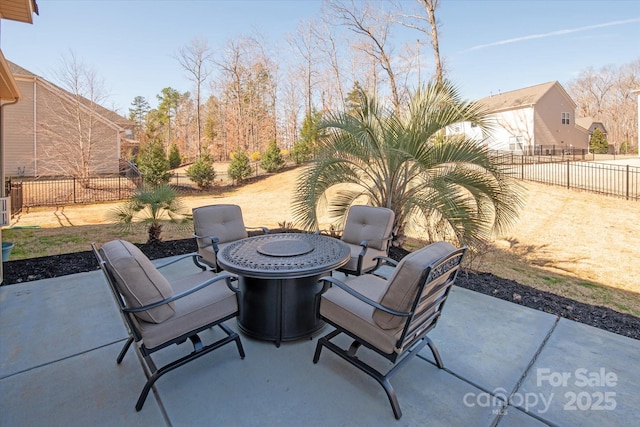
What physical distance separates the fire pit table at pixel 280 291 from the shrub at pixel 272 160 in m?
17.1

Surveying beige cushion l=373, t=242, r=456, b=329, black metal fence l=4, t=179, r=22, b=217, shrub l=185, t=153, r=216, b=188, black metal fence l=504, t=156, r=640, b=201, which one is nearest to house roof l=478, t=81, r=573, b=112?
black metal fence l=504, t=156, r=640, b=201

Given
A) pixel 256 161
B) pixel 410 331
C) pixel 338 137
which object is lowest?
pixel 410 331

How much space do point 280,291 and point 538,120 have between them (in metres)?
27.7

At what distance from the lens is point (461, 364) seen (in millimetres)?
2504

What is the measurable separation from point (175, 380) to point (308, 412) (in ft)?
3.32

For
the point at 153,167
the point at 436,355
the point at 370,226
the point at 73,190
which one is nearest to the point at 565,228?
the point at 370,226

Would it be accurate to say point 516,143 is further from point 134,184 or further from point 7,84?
point 7,84

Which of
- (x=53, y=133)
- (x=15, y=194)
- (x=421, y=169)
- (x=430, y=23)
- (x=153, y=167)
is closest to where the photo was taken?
(x=421, y=169)

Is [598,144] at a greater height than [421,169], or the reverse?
[598,144]

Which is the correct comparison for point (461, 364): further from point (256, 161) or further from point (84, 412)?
point (256, 161)

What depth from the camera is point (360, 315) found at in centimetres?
226

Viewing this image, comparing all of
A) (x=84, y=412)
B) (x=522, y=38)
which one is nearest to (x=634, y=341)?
(x=84, y=412)

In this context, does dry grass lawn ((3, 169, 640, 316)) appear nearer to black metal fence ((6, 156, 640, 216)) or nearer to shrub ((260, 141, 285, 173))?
black metal fence ((6, 156, 640, 216))

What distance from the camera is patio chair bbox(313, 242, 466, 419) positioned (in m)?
1.93
